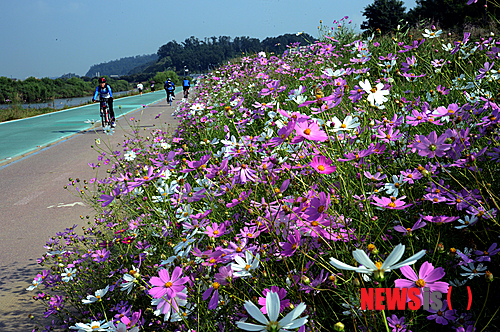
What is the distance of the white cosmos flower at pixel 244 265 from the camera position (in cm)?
110

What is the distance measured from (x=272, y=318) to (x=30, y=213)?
4.68 meters

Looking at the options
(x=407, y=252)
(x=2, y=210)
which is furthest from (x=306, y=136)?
(x=2, y=210)

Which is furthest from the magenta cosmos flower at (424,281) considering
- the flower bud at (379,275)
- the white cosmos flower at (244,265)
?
the white cosmos flower at (244,265)

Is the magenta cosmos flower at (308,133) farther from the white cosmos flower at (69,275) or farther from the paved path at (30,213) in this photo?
the paved path at (30,213)

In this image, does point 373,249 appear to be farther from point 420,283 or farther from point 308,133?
point 308,133

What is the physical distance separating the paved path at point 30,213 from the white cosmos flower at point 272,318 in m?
2.28

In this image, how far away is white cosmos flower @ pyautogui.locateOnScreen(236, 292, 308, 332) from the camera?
0.67 metres

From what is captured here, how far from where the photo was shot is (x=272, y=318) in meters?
0.69

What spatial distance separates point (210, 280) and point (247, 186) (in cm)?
71

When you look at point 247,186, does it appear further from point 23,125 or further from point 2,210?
point 23,125

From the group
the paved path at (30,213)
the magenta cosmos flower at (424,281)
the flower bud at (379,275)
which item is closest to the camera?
the flower bud at (379,275)

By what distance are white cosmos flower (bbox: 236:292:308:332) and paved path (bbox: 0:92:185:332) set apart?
2.28 metres

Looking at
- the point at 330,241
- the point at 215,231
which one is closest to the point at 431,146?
the point at 330,241
